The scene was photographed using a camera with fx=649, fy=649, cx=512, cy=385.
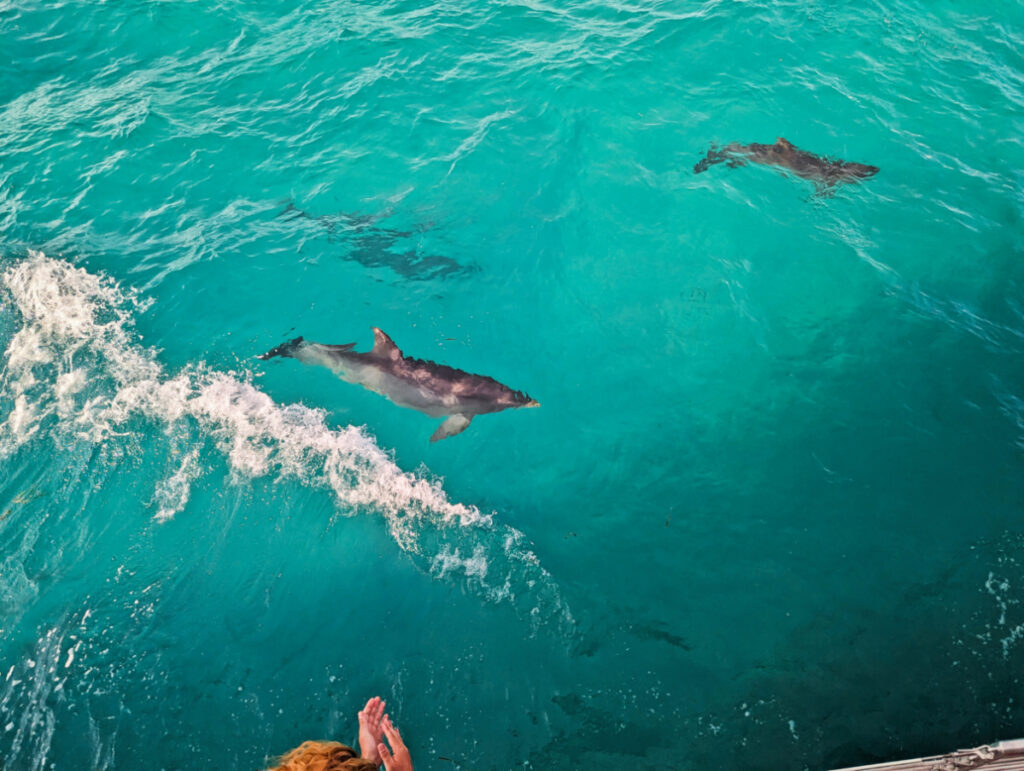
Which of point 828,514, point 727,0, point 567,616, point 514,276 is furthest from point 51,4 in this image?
point 828,514

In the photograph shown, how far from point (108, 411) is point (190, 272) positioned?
3.27 metres

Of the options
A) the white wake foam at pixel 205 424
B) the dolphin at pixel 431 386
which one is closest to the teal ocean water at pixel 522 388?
the white wake foam at pixel 205 424

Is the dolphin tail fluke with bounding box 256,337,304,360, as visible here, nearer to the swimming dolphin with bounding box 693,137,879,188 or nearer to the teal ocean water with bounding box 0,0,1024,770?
the teal ocean water with bounding box 0,0,1024,770

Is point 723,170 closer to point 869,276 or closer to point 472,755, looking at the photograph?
point 869,276

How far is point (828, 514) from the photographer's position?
390 inches

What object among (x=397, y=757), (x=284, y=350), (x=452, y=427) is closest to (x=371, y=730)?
(x=397, y=757)

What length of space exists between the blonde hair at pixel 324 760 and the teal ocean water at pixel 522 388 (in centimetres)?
594

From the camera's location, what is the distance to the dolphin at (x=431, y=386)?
35.9 ft

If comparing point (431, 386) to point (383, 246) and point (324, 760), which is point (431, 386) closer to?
point (383, 246)

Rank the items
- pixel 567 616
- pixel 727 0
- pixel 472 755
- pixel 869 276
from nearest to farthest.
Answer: pixel 472 755 < pixel 567 616 < pixel 869 276 < pixel 727 0

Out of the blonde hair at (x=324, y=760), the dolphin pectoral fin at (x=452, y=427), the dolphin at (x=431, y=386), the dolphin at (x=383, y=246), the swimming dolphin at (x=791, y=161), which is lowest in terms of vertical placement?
the dolphin pectoral fin at (x=452, y=427)

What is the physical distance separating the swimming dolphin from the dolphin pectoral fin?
7.63 metres

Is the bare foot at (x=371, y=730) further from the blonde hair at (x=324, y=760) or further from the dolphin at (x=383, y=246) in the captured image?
the dolphin at (x=383, y=246)

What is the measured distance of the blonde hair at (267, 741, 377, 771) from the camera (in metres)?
2.73
